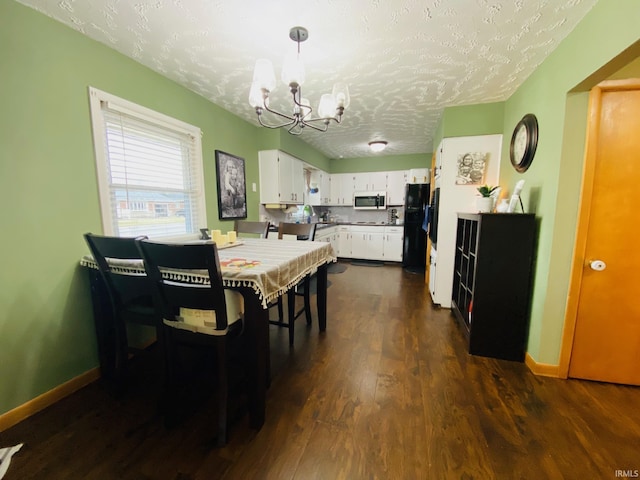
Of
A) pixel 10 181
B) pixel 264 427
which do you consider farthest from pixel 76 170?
pixel 264 427

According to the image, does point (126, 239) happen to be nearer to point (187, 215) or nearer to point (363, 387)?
point (187, 215)

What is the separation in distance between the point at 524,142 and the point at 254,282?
2.55m

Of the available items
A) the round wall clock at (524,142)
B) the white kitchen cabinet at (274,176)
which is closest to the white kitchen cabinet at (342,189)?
the white kitchen cabinet at (274,176)

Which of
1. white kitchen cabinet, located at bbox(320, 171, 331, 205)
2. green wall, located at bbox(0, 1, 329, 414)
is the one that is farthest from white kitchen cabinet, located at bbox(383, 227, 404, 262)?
green wall, located at bbox(0, 1, 329, 414)

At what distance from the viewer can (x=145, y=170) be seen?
7.01 feet

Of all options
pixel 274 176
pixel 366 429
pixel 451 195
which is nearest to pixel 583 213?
pixel 451 195

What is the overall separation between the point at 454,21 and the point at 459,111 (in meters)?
1.52

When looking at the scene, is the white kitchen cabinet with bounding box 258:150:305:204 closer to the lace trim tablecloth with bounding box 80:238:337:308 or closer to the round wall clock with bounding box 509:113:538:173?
the lace trim tablecloth with bounding box 80:238:337:308

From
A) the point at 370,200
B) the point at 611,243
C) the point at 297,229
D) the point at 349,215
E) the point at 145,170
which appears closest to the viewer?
the point at 611,243

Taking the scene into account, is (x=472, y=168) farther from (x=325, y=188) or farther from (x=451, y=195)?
(x=325, y=188)

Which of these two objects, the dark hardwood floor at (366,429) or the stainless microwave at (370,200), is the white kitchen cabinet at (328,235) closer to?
the stainless microwave at (370,200)

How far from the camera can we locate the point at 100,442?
1.29 meters

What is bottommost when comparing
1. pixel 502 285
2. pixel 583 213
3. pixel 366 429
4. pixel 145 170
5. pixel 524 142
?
pixel 366 429

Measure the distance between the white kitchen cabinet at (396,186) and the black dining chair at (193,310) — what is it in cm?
484
